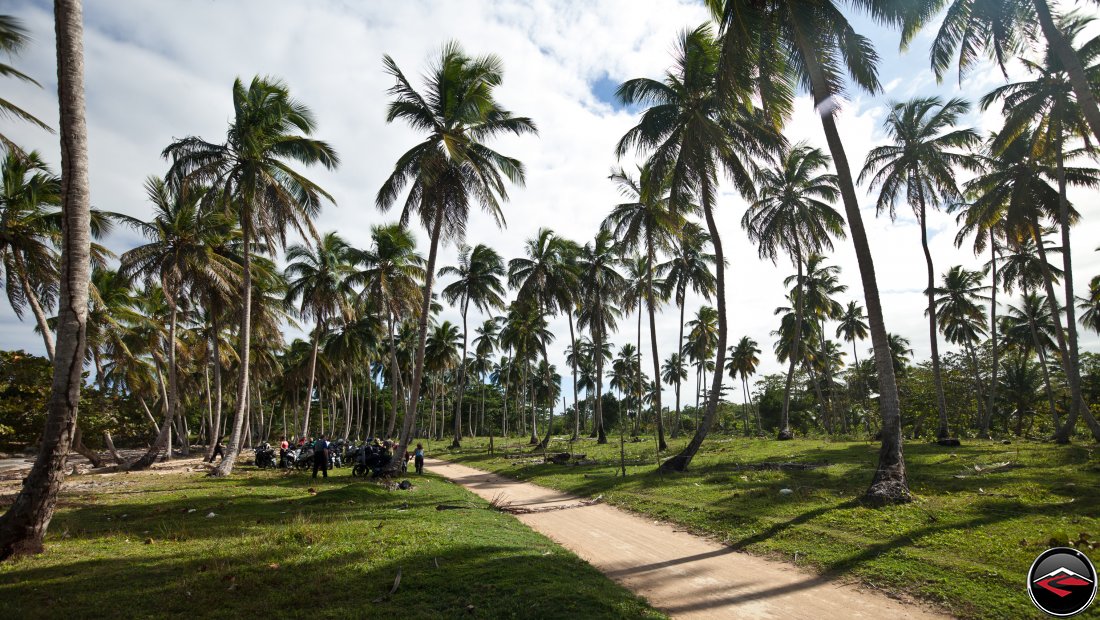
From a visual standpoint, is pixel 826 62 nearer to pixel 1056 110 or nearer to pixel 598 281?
pixel 1056 110

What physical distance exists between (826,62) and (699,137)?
5.39 m

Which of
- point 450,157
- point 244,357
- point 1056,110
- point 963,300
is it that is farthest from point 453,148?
point 963,300

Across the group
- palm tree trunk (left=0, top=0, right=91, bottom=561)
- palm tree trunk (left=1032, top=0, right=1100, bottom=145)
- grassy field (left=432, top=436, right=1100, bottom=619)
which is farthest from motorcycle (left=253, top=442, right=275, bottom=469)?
palm tree trunk (left=1032, top=0, right=1100, bottom=145)

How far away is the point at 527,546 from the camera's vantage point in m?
8.52

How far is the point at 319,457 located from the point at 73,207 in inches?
524

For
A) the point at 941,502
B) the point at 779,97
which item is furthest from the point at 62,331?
the point at 779,97

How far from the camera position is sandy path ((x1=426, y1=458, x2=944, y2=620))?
5785mm

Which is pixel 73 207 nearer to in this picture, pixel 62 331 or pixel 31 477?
pixel 62 331

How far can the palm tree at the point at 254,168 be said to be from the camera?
18625mm

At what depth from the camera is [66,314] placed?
292 inches

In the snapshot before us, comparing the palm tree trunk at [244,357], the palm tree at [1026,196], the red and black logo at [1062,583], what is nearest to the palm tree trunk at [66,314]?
the palm tree trunk at [244,357]

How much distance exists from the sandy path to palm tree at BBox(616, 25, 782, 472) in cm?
791

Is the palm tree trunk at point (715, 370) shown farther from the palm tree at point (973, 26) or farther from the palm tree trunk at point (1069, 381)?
the palm tree trunk at point (1069, 381)

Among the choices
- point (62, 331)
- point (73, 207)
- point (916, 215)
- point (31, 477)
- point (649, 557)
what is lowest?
point (649, 557)
